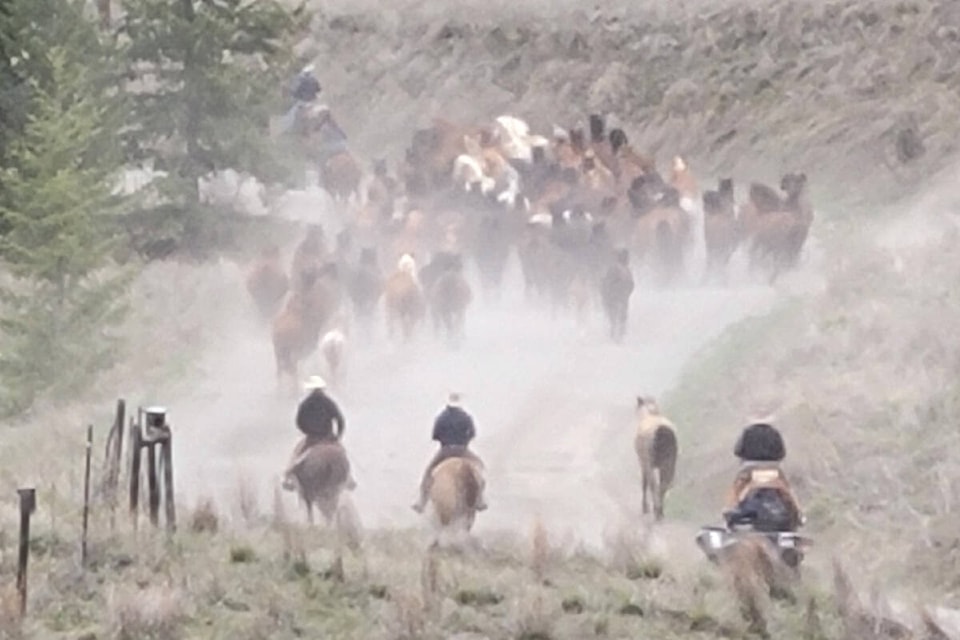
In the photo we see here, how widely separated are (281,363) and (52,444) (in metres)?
2.60

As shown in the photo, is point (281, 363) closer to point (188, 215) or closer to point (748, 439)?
point (188, 215)

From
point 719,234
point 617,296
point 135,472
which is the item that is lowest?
point 135,472

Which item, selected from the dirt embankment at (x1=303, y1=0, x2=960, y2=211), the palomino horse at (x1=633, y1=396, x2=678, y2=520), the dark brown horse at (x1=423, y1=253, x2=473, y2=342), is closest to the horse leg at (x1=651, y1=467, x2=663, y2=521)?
the palomino horse at (x1=633, y1=396, x2=678, y2=520)

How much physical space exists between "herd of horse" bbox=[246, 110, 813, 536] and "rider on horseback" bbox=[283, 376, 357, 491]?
3876 mm

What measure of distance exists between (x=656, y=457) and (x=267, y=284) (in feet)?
22.5

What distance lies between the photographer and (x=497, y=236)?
795 inches

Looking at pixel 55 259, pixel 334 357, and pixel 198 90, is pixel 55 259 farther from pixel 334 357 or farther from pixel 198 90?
pixel 198 90

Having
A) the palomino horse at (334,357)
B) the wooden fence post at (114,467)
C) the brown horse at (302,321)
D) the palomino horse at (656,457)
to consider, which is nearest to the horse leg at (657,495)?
the palomino horse at (656,457)

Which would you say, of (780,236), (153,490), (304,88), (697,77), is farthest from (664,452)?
(697,77)

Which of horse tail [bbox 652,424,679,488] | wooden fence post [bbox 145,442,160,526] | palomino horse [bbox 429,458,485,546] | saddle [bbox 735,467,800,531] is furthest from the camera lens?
horse tail [bbox 652,424,679,488]

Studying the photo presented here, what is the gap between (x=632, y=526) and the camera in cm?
1245

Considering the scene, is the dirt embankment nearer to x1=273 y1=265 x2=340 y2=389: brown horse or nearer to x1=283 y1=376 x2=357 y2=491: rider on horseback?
x1=273 y1=265 x2=340 y2=389: brown horse

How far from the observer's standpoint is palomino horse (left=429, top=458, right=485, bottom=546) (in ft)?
38.4

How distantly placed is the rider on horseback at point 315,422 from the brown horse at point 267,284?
6158 millimetres
